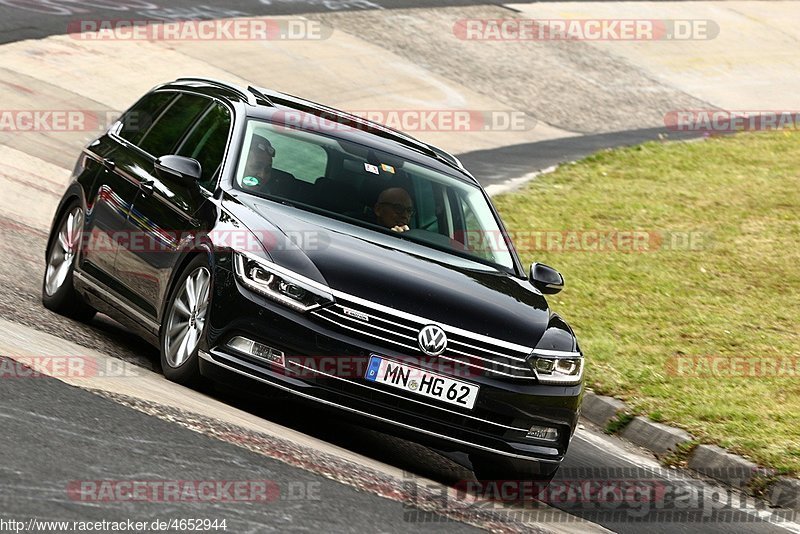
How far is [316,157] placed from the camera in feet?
28.2

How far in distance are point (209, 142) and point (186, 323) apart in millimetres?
1484

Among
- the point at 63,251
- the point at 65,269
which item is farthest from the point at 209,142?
the point at 63,251

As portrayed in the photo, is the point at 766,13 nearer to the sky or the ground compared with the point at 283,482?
nearer to the ground

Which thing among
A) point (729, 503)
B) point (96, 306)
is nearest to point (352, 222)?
point (96, 306)

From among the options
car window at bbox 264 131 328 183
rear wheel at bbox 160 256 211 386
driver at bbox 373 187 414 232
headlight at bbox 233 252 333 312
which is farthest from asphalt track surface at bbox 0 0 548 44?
headlight at bbox 233 252 333 312

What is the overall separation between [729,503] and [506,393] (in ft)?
7.12

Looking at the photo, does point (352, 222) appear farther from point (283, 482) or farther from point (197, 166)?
point (283, 482)

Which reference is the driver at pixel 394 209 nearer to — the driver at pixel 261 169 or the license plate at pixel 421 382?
the driver at pixel 261 169

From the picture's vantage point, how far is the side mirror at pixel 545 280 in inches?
341

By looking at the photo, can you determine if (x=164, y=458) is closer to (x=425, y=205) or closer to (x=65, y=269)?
(x=425, y=205)

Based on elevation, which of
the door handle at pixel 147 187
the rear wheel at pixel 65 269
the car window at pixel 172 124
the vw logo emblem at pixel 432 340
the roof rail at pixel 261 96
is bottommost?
the rear wheel at pixel 65 269

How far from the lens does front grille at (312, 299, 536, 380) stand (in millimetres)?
7086

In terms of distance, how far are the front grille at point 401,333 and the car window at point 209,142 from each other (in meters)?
1.54

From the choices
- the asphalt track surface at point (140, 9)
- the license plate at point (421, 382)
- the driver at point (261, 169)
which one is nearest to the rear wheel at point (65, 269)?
the driver at point (261, 169)
